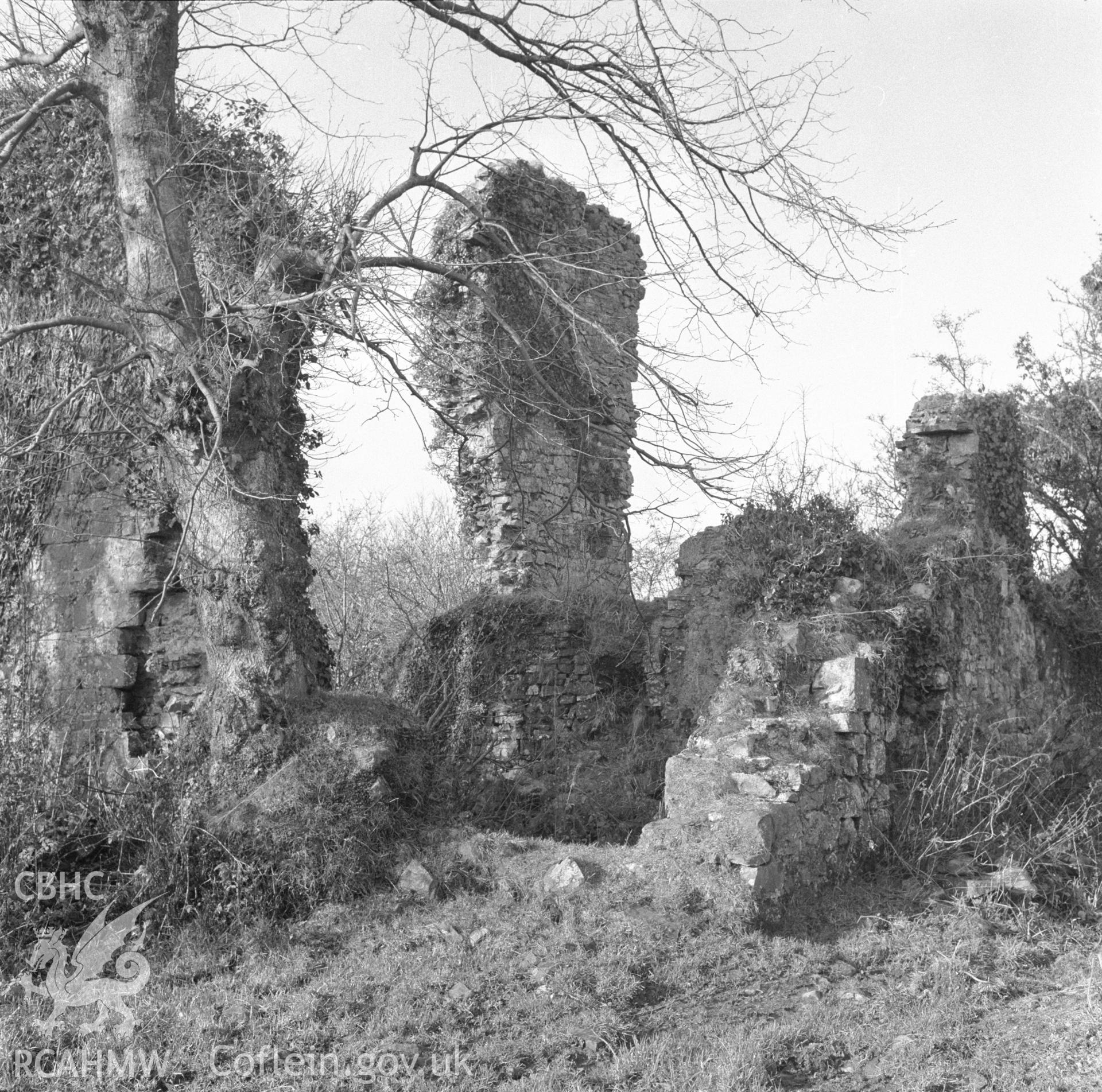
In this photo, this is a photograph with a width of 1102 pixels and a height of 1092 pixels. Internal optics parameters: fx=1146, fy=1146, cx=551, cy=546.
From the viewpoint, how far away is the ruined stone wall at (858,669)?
6.52 meters

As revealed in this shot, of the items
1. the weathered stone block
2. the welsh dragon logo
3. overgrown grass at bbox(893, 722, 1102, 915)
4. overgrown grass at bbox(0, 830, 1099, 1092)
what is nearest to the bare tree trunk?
the welsh dragon logo

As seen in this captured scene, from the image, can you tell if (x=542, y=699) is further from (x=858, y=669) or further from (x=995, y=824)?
(x=995, y=824)

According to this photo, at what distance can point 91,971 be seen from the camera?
548 cm

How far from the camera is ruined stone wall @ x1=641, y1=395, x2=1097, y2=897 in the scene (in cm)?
652

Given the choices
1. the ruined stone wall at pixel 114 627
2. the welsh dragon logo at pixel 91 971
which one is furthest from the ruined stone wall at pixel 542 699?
the welsh dragon logo at pixel 91 971

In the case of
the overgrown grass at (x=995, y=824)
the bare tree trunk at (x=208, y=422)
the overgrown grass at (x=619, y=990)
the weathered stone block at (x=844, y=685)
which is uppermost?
the bare tree trunk at (x=208, y=422)

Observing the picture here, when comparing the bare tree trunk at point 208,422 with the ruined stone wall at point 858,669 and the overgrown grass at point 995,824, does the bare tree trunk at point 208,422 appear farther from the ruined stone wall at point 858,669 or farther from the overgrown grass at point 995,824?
the overgrown grass at point 995,824

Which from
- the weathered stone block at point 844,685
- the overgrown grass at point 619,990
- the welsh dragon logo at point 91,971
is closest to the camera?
the overgrown grass at point 619,990

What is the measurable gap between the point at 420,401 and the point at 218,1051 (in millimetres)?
4262

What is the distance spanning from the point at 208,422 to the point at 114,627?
279cm

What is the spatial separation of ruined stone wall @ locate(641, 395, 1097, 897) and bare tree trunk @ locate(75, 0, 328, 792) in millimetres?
2559

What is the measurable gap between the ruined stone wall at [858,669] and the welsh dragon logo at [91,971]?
2.77 meters

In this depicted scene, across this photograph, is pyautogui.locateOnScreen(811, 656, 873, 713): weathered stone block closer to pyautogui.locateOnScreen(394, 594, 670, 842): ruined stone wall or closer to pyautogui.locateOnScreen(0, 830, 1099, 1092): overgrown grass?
pyautogui.locateOnScreen(0, 830, 1099, 1092): overgrown grass

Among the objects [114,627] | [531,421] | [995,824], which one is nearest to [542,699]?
[531,421]
